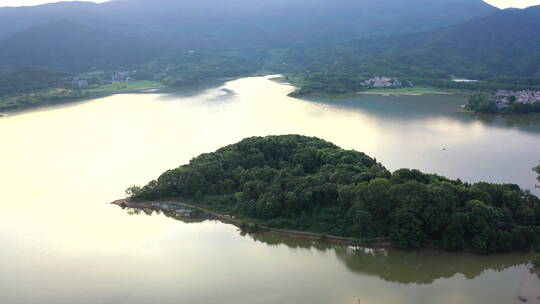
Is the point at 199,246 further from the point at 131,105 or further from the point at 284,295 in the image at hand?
the point at 131,105

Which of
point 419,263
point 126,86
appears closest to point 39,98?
point 126,86

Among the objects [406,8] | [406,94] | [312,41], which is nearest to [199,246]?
[406,94]

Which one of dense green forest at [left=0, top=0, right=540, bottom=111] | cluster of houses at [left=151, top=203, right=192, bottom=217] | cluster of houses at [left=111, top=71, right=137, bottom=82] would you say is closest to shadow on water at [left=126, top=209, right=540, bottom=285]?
cluster of houses at [left=151, top=203, right=192, bottom=217]

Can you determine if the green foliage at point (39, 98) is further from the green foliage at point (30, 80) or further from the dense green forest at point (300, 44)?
the dense green forest at point (300, 44)

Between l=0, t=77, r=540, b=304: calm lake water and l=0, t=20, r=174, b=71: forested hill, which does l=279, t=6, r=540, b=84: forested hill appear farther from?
l=0, t=20, r=174, b=71: forested hill

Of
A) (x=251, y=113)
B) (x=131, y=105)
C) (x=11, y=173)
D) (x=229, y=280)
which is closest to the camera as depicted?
(x=229, y=280)

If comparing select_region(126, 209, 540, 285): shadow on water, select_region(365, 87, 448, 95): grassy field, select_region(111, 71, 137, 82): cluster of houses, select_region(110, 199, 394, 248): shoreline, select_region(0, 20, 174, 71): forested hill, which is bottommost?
select_region(126, 209, 540, 285): shadow on water

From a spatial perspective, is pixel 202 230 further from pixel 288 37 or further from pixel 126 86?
pixel 288 37

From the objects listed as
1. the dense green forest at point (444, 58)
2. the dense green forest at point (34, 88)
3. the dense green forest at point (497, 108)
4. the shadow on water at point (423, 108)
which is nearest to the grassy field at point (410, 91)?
the dense green forest at point (444, 58)
